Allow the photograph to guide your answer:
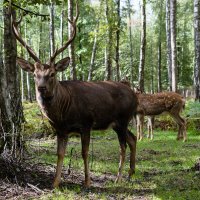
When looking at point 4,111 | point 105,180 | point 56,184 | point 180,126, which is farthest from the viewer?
point 180,126

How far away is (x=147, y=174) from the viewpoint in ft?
27.7

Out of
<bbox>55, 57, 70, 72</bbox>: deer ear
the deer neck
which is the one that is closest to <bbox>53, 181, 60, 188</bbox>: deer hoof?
the deer neck

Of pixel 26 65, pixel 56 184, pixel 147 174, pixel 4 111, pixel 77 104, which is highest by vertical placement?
pixel 26 65

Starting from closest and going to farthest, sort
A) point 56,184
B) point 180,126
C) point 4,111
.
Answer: point 56,184
point 4,111
point 180,126

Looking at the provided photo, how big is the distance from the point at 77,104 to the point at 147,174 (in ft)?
7.44

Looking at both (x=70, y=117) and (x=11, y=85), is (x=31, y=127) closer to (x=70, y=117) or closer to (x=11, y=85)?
(x=11, y=85)

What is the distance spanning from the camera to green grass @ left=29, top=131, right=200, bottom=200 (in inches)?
263

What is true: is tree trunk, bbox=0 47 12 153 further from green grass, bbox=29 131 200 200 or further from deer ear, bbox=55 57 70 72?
green grass, bbox=29 131 200 200

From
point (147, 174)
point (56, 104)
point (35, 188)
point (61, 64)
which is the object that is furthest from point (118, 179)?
point (61, 64)

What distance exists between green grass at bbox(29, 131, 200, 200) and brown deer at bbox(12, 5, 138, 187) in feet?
1.22

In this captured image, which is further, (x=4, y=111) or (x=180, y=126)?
(x=180, y=126)

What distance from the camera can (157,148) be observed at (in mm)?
12648

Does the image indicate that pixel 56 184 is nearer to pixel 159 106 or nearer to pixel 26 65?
pixel 26 65

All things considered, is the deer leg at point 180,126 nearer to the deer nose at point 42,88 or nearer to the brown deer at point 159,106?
the brown deer at point 159,106
